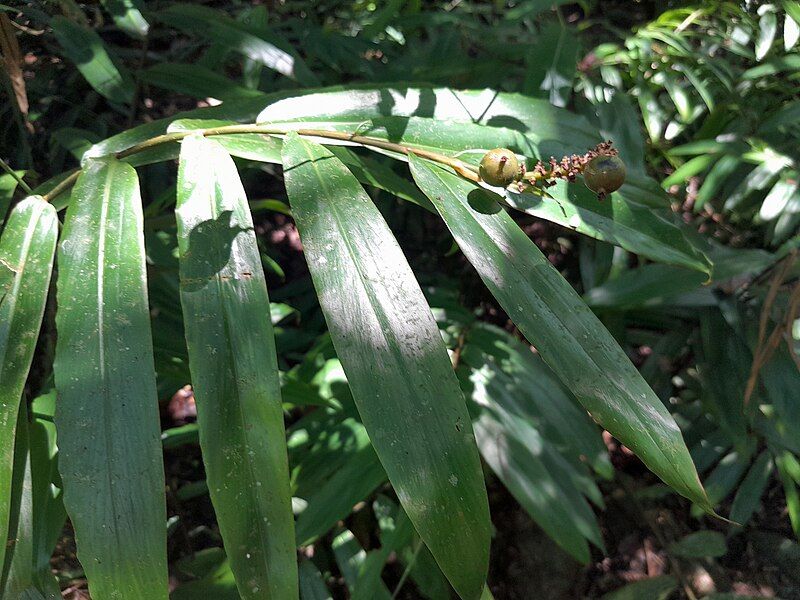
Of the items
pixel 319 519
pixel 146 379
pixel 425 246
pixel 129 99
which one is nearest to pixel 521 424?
pixel 319 519

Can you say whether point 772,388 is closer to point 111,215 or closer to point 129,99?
point 111,215

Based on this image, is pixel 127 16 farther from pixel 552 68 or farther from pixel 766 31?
pixel 766 31

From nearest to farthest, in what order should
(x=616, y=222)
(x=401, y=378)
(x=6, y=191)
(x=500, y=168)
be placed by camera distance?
(x=401, y=378) < (x=500, y=168) < (x=616, y=222) < (x=6, y=191)

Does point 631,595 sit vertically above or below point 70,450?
below

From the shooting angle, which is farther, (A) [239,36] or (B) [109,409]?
(A) [239,36]

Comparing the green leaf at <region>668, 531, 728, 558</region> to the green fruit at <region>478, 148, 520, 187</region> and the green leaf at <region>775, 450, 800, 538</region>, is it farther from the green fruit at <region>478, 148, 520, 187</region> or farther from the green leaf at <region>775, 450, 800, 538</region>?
the green fruit at <region>478, 148, 520, 187</region>

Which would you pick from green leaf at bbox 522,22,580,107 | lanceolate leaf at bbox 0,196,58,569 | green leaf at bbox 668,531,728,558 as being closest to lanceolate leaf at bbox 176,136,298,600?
lanceolate leaf at bbox 0,196,58,569

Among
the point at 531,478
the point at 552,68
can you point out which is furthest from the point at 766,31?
the point at 531,478

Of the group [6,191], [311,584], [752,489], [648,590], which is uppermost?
[6,191]
